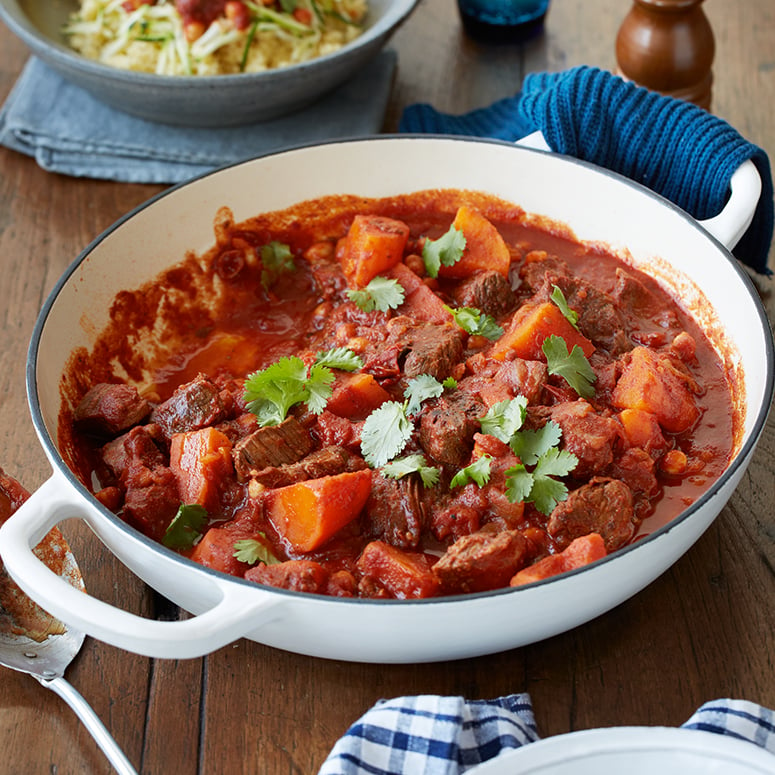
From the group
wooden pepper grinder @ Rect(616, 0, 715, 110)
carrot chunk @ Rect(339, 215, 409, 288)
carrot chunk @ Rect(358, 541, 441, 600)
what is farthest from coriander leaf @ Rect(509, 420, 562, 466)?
wooden pepper grinder @ Rect(616, 0, 715, 110)

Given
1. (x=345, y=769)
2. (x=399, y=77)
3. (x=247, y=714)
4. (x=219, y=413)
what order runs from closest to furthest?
1. (x=345, y=769)
2. (x=247, y=714)
3. (x=219, y=413)
4. (x=399, y=77)

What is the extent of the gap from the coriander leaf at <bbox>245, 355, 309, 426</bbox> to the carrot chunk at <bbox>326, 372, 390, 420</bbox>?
0.10 meters

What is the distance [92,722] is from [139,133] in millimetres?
2978

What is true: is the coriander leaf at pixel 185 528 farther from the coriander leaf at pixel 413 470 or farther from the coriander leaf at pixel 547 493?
the coriander leaf at pixel 547 493

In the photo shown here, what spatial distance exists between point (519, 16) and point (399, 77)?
2.43 feet

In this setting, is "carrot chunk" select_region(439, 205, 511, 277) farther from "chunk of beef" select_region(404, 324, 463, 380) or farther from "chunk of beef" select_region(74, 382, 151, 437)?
"chunk of beef" select_region(74, 382, 151, 437)

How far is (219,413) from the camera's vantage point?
315 cm

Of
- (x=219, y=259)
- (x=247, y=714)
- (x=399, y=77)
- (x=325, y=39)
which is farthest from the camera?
(x=399, y=77)

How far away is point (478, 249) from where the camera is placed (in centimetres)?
371

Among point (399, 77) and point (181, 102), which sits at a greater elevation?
point (181, 102)

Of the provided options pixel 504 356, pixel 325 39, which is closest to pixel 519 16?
pixel 325 39

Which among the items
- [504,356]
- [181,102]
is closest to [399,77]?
[181,102]

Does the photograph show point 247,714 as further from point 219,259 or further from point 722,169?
point 722,169

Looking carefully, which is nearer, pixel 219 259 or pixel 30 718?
pixel 30 718
